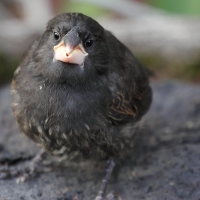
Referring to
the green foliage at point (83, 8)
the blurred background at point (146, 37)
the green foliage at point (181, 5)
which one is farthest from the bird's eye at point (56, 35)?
the green foliage at point (83, 8)

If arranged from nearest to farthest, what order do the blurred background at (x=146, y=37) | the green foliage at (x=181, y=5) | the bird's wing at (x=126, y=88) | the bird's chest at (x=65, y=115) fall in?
1. the bird's chest at (x=65, y=115)
2. the bird's wing at (x=126, y=88)
3. the green foliage at (x=181, y=5)
4. the blurred background at (x=146, y=37)

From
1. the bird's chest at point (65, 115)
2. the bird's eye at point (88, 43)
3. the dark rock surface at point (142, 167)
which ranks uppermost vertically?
the bird's eye at point (88, 43)

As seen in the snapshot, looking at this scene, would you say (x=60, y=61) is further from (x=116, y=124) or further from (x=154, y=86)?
(x=154, y=86)

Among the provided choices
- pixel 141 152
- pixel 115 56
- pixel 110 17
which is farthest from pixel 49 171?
pixel 110 17

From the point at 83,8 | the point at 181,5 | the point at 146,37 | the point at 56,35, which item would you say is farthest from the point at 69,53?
the point at 83,8

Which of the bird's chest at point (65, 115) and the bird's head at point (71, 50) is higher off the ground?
the bird's head at point (71, 50)

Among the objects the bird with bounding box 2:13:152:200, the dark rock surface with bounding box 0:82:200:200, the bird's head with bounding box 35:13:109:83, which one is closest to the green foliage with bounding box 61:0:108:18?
the dark rock surface with bounding box 0:82:200:200

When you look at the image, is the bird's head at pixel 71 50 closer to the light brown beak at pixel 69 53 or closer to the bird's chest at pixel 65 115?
the light brown beak at pixel 69 53
